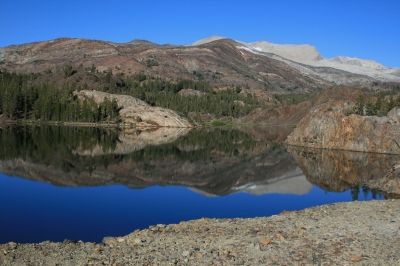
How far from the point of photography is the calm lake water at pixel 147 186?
1853 centimetres

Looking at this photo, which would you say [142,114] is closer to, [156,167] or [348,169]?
[156,167]

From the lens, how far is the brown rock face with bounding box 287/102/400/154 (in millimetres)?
50375

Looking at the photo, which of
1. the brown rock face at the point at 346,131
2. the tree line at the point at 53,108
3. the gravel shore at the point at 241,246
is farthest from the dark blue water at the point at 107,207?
the tree line at the point at 53,108

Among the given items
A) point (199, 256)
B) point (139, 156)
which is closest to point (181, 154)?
point (139, 156)

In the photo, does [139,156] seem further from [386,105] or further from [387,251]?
[386,105]

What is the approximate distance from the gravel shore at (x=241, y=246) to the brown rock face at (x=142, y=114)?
312 ft

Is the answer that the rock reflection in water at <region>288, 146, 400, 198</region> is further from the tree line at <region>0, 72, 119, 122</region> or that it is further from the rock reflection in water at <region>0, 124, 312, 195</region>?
the tree line at <region>0, 72, 119, 122</region>

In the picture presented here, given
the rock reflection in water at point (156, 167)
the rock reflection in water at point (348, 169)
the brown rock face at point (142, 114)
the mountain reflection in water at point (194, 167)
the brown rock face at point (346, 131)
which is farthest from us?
the brown rock face at point (142, 114)

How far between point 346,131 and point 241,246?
153 feet

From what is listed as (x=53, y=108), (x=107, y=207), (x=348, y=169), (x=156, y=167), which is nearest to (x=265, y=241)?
(x=107, y=207)

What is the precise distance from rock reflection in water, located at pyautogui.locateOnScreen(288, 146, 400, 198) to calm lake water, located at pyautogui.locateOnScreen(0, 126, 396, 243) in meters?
0.11

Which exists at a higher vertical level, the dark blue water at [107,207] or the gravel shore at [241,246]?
the gravel shore at [241,246]

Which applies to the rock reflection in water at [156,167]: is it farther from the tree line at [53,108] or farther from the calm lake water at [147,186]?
the tree line at [53,108]

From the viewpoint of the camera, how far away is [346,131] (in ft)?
182
